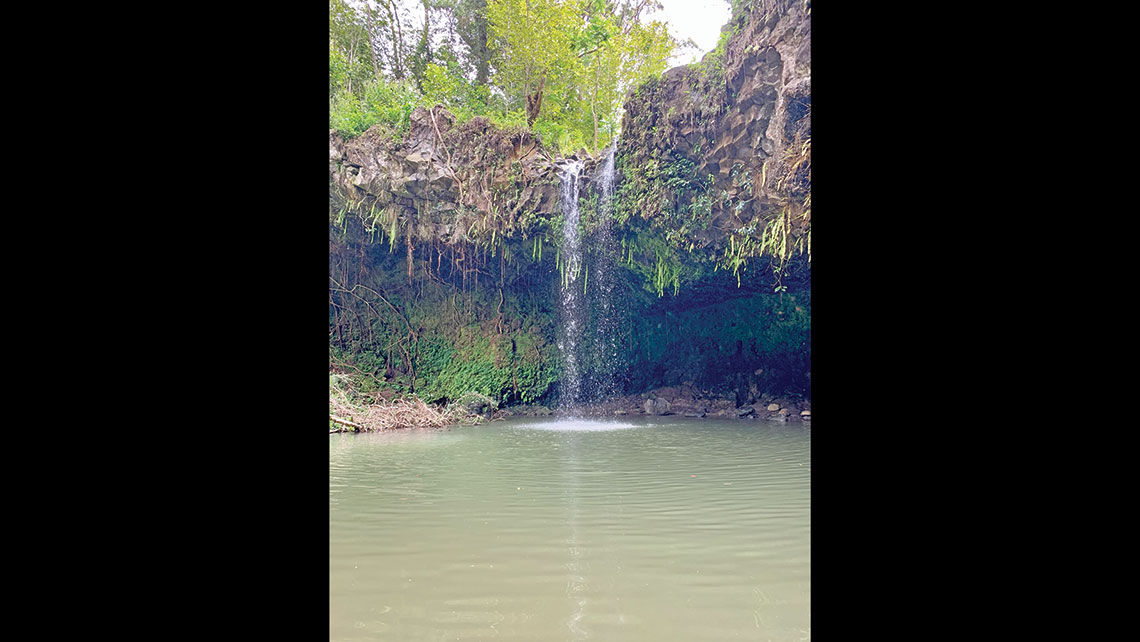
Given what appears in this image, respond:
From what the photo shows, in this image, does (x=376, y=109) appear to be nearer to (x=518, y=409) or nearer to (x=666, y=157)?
(x=666, y=157)

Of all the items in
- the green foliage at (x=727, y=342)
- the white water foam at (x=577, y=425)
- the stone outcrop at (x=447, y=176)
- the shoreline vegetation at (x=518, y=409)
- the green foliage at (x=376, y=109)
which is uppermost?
the green foliage at (x=376, y=109)

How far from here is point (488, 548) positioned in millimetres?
3857

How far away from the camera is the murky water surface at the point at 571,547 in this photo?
2824mm

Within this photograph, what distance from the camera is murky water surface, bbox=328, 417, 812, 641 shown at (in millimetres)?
2824

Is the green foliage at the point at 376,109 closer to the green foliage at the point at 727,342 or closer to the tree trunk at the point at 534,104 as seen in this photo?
the tree trunk at the point at 534,104

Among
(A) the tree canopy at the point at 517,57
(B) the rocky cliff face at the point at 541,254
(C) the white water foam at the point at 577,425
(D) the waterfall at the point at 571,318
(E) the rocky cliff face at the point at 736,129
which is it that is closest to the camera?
(E) the rocky cliff face at the point at 736,129

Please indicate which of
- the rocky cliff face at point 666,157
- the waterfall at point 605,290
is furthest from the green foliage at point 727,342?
the rocky cliff face at point 666,157

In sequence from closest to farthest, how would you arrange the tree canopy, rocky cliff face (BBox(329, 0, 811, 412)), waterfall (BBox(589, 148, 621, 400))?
1. rocky cliff face (BBox(329, 0, 811, 412))
2. waterfall (BBox(589, 148, 621, 400))
3. the tree canopy

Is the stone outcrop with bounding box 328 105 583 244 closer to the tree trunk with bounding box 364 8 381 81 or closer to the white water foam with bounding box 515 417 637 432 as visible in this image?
the white water foam with bounding box 515 417 637 432

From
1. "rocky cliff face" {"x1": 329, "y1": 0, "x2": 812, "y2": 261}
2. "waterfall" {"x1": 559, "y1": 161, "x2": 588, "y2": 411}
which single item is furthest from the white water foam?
"rocky cliff face" {"x1": 329, "y1": 0, "x2": 812, "y2": 261}
